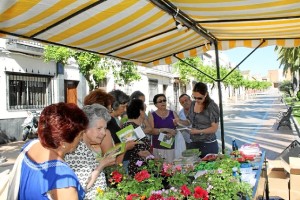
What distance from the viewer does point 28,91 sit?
590 inches

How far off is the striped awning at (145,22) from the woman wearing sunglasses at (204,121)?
866 millimetres

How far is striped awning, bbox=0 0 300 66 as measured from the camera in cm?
312

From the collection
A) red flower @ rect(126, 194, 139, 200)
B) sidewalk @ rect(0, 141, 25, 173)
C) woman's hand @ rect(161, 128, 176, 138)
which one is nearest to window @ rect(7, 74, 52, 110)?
sidewalk @ rect(0, 141, 25, 173)

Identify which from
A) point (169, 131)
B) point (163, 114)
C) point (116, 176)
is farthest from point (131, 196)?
point (163, 114)

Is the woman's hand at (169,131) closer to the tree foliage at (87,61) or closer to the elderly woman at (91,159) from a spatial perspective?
the elderly woman at (91,159)

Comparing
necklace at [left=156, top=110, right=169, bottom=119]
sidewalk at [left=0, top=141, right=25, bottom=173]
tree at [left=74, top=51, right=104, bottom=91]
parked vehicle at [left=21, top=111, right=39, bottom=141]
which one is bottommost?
sidewalk at [left=0, top=141, right=25, bottom=173]

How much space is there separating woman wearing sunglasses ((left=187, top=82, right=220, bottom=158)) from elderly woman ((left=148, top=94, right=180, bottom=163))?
1.80ft

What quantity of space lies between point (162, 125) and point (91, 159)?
9.40ft

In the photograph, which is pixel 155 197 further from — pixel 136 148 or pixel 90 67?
pixel 90 67

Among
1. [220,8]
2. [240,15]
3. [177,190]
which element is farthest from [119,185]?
[240,15]

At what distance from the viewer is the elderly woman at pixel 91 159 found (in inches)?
102

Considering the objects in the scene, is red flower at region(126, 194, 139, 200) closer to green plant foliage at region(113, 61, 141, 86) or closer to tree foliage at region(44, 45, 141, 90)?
tree foliage at region(44, 45, 141, 90)

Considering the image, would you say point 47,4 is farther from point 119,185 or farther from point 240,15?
point 240,15

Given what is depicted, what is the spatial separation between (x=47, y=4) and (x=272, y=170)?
3.56 m
